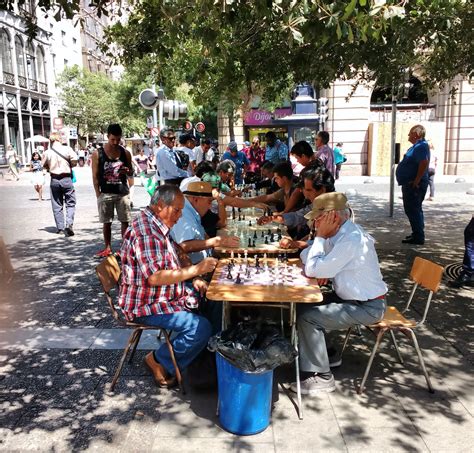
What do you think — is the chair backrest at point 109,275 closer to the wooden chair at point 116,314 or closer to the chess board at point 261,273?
the wooden chair at point 116,314

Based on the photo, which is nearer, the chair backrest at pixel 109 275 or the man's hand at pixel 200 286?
the chair backrest at pixel 109 275

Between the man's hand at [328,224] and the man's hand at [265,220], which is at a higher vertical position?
the man's hand at [328,224]

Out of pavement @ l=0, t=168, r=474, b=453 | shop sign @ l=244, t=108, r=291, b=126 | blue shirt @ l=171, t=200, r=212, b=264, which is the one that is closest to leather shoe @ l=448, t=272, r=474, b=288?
pavement @ l=0, t=168, r=474, b=453

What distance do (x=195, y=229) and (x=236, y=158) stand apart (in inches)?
305

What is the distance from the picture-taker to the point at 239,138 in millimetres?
24500

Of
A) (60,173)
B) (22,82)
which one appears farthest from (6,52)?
(60,173)

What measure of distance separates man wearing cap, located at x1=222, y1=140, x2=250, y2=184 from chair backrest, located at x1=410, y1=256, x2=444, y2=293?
25.3ft

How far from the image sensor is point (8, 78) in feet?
114

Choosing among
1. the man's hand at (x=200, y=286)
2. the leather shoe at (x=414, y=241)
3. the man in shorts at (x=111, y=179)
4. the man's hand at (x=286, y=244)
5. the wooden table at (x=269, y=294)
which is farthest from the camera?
the leather shoe at (x=414, y=241)

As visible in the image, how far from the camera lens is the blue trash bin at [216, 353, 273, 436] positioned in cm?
288

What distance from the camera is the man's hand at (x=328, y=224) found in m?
3.29

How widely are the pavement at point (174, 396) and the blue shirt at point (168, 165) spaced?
275 cm

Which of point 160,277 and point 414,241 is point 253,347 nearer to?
point 160,277

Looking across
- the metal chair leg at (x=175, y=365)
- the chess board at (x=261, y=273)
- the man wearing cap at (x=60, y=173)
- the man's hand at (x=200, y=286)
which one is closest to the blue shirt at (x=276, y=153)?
the man wearing cap at (x=60, y=173)
